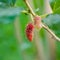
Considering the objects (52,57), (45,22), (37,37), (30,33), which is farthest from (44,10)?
(30,33)

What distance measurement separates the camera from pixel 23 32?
8.41 ft

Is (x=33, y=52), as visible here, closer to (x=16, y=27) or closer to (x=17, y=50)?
(x=17, y=50)

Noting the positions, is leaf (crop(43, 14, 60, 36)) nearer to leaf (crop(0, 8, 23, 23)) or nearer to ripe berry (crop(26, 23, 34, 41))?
ripe berry (crop(26, 23, 34, 41))


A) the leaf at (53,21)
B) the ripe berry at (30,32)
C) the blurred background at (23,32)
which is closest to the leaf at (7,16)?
the blurred background at (23,32)

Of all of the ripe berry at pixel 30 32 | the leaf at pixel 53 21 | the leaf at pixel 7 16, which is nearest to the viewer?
the leaf at pixel 7 16

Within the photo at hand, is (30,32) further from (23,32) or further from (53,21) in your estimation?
(23,32)

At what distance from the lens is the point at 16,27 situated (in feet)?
7.16

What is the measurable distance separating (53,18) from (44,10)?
94 centimetres

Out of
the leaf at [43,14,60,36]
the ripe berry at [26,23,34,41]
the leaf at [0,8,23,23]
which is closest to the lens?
the leaf at [0,8,23,23]

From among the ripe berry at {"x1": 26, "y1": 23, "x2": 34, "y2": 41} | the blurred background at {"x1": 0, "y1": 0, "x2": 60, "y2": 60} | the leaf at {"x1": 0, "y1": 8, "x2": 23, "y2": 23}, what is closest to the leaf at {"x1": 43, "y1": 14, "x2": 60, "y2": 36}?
the blurred background at {"x1": 0, "y1": 0, "x2": 60, "y2": 60}

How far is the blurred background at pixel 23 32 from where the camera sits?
0.56 metres

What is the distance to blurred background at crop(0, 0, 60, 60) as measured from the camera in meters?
0.56

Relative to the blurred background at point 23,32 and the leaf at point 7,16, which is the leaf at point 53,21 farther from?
the leaf at point 7,16

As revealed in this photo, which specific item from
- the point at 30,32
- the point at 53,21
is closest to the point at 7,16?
the point at 30,32
